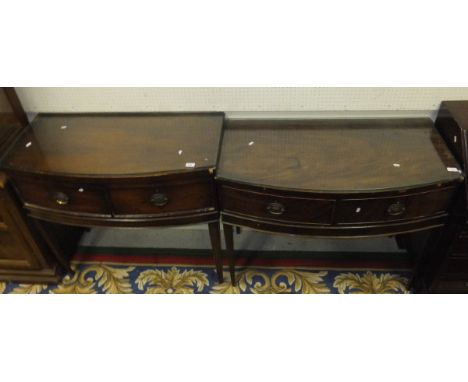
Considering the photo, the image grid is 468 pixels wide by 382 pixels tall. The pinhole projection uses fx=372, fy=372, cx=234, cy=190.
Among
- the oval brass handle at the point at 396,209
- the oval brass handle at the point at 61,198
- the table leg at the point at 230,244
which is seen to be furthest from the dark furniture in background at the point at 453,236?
the oval brass handle at the point at 61,198

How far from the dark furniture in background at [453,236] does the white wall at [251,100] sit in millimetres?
94

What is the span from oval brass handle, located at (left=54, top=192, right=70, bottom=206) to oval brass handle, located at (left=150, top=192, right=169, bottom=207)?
0.97 ft

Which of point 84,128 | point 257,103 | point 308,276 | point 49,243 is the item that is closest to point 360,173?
point 257,103

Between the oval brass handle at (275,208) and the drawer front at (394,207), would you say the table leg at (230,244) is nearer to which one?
the oval brass handle at (275,208)

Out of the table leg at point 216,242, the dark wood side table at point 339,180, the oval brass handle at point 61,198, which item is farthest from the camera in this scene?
the table leg at point 216,242

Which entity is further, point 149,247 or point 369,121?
point 149,247

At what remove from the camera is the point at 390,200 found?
1151 millimetres

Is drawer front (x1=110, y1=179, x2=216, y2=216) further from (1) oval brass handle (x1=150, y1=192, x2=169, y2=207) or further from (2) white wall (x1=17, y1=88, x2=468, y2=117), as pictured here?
(2) white wall (x1=17, y1=88, x2=468, y2=117)

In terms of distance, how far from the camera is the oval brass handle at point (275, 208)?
1193 millimetres

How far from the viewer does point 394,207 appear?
1179 mm

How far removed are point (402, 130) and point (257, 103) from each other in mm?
536

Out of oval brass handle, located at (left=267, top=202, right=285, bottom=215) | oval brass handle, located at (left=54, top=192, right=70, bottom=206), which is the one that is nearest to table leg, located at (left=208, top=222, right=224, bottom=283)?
oval brass handle, located at (left=267, top=202, right=285, bottom=215)

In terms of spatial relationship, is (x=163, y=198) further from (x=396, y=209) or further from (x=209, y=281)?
(x=396, y=209)

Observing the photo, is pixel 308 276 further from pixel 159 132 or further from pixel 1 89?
pixel 1 89
